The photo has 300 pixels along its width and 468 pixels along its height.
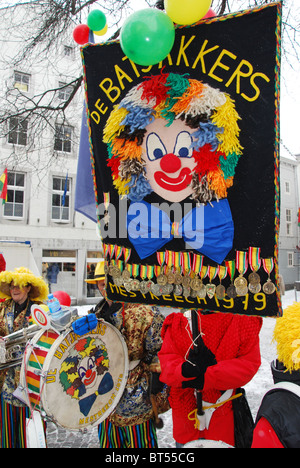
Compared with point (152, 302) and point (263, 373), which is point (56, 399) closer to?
point (152, 302)

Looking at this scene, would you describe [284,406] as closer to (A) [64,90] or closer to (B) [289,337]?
(B) [289,337]

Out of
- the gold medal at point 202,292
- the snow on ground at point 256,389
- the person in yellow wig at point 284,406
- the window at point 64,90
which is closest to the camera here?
the person in yellow wig at point 284,406

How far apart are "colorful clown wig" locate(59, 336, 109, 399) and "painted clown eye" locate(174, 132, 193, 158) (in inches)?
50.8

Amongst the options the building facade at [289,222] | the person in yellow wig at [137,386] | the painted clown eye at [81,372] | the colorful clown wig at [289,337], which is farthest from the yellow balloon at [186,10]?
the building facade at [289,222]

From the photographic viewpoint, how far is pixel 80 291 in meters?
13.2

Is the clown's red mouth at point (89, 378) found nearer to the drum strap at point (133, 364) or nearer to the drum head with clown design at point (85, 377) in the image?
the drum head with clown design at point (85, 377)

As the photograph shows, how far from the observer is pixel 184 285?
1.72 m

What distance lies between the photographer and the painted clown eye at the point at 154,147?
5.83 feet

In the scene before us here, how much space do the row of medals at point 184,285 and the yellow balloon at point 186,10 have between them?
1345mm

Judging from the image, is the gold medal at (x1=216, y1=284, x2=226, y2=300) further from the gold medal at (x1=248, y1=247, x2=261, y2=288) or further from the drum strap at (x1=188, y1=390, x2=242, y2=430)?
the drum strap at (x1=188, y1=390, x2=242, y2=430)

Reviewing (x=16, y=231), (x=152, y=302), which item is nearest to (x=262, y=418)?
(x=152, y=302)

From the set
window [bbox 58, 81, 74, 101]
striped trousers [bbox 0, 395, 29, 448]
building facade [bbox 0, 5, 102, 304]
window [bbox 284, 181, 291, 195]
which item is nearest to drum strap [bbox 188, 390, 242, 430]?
striped trousers [bbox 0, 395, 29, 448]

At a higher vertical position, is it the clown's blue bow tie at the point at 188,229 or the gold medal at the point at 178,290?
the clown's blue bow tie at the point at 188,229
